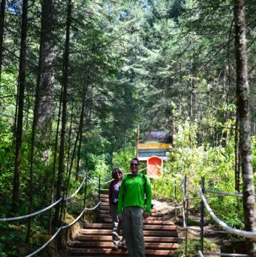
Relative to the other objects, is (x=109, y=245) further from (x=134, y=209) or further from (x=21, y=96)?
(x=21, y=96)

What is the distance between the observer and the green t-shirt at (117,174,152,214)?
6.36 meters

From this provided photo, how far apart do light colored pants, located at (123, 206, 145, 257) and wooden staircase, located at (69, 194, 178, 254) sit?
1559 millimetres

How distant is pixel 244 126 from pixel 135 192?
7.25ft

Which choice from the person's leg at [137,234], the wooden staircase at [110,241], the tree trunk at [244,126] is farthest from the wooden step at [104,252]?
the tree trunk at [244,126]

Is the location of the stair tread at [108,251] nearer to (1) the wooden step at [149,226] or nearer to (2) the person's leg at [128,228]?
(1) the wooden step at [149,226]

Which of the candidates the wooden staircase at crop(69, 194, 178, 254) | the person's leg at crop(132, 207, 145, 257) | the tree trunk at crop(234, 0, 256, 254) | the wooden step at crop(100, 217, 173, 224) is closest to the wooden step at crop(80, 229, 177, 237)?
the wooden staircase at crop(69, 194, 178, 254)

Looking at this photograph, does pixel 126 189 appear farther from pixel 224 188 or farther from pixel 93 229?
pixel 224 188

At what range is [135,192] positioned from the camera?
6.37m

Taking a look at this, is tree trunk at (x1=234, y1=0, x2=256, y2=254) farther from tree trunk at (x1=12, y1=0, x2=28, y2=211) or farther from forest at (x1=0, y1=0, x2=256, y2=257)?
tree trunk at (x1=12, y1=0, x2=28, y2=211)

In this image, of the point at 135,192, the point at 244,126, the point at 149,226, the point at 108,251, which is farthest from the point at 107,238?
the point at 244,126

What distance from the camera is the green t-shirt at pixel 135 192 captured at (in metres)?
6.36

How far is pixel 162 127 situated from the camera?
31.6 metres

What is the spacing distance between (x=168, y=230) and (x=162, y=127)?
889 inches

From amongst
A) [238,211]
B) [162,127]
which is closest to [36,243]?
[238,211]
